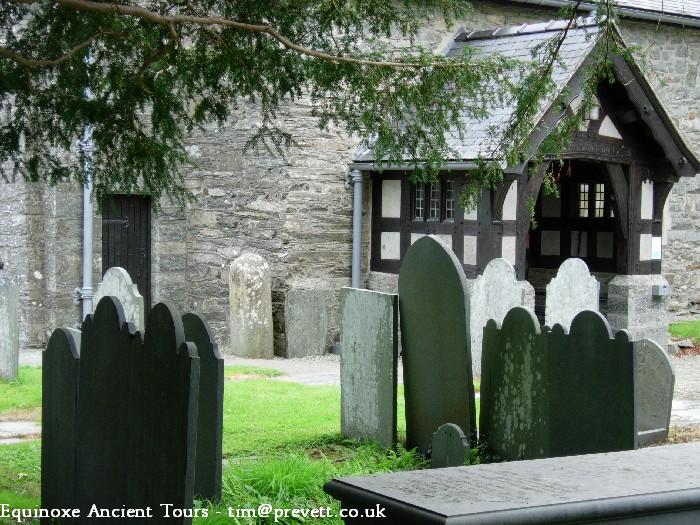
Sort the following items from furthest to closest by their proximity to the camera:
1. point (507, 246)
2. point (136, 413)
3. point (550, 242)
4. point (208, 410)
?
point (550, 242), point (507, 246), point (208, 410), point (136, 413)

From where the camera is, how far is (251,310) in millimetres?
14633

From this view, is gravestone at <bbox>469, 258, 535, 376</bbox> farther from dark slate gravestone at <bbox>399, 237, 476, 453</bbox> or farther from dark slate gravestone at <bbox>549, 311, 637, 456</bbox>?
dark slate gravestone at <bbox>549, 311, 637, 456</bbox>

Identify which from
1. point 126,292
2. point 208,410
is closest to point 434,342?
point 208,410

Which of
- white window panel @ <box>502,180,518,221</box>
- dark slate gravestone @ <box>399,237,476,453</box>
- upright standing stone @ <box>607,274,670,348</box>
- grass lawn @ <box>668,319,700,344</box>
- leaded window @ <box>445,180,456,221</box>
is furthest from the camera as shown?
grass lawn @ <box>668,319,700,344</box>

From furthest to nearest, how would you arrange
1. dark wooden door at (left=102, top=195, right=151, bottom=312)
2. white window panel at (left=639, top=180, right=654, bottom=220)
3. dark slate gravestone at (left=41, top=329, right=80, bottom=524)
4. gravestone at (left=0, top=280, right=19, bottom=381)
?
dark wooden door at (left=102, top=195, right=151, bottom=312) < white window panel at (left=639, top=180, right=654, bottom=220) < gravestone at (left=0, top=280, right=19, bottom=381) < dark slate gravestone at (left=41, top=329, right=80, bottom=524)

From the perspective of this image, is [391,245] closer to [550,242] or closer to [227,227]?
[227,227]

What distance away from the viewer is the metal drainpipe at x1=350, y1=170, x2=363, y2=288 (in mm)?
15500

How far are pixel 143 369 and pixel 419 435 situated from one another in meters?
3.54

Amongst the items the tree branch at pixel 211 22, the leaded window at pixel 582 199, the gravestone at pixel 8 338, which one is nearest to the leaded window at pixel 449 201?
the leaded window at pixel 582 199

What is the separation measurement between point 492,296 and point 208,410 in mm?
7051

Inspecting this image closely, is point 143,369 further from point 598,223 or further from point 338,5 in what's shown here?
point 598,223

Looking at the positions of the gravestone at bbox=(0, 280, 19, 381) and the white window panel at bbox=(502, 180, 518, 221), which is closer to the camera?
the gravestone at bbox=(0, 280, 19, 381)

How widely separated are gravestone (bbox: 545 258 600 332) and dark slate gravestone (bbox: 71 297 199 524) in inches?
300

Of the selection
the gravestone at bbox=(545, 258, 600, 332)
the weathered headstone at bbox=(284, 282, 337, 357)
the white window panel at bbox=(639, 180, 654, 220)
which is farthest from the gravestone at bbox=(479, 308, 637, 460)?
the white window panel at bbox=(639, 180, 654, 220)
